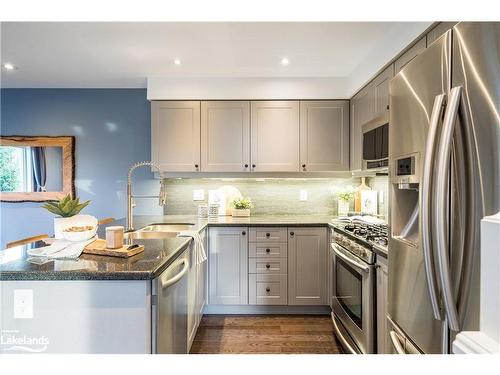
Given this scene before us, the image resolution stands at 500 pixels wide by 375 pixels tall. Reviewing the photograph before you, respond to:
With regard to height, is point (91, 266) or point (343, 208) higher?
point (343, 208)

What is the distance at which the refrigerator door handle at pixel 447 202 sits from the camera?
2.75ft

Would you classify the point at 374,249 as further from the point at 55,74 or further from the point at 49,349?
the point at 55,74

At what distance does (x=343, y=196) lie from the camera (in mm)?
3217

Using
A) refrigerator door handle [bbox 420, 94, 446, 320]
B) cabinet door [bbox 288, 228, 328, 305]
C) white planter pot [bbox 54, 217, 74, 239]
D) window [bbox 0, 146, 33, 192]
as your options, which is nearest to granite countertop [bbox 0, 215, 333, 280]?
white planter pot [bbox 54, 217, 74, 239]

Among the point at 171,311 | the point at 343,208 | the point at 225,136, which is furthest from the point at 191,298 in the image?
the point at 343,208

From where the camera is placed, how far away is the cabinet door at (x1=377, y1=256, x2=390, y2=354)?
1578 mm

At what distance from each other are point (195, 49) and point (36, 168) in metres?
2.42

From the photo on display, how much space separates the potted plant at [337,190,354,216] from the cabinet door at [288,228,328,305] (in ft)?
1.98

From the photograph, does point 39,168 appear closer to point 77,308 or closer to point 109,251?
point 109,251

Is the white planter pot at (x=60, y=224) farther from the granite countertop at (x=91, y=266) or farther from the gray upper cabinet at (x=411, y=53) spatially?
the gray upper cabinet at (x=411, y=53)

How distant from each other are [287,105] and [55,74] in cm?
243

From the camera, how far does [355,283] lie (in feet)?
6.43

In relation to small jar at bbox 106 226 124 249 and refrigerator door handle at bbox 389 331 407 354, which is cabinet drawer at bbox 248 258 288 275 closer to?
refrigerator door handle at bbox 389 331 407 354
